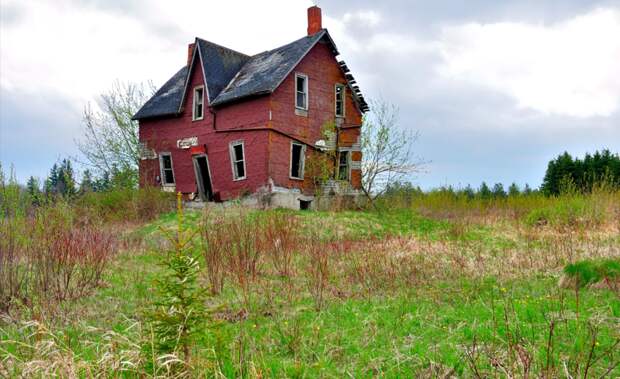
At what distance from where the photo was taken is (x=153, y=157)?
25.4m

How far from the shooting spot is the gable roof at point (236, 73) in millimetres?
21000

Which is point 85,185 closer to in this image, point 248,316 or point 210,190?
point 210,190

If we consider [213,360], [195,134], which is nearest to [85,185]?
[195,134]

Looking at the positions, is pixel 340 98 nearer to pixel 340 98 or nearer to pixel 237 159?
pixel 340 98

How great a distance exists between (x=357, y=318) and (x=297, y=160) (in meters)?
16.7

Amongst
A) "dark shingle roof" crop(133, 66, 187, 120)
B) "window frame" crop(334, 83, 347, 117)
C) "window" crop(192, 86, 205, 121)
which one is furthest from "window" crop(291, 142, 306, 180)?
"dark shingle roof" crop(133, 66, 187, 120)

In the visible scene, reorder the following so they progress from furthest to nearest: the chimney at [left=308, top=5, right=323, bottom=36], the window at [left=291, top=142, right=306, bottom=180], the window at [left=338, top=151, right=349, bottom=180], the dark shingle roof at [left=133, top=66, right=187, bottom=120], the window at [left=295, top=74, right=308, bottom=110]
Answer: the dark shingle roof at [left=133, top=66, right=187, bottom=120], the chimney at [left=308, top=5, right=323, bottom=36], the window at [left=338, top=151, right=349, bottom=180], the window at [left=295, top=74, right=308, bottom=110], the window at [left=291, top=142, right=306, bottom=180]

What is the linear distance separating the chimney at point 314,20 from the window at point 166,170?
9827 mm

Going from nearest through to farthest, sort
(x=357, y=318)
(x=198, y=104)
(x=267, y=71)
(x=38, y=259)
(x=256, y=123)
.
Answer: (x=357, y=318), (x=38, y=259), (x=256, y=123), (x=267, y=71), (x=198, y=104)

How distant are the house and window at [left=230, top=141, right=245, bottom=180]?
0.05 meters

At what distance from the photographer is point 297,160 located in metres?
22.1

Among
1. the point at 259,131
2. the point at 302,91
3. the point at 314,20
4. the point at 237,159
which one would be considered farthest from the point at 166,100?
the point at 314,20

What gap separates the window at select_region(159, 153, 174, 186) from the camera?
24.9 metres

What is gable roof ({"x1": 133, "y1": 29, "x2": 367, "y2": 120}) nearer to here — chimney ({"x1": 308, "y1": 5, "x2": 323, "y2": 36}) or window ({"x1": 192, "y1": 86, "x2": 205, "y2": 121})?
window ({"x1": 192, "y1": 86, "x2": 205, "y2": 121})
